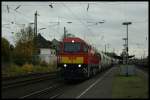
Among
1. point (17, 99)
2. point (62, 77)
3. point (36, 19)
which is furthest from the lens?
point (36, 19)

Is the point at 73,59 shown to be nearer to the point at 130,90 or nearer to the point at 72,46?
the point at 72,46

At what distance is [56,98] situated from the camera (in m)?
20.0

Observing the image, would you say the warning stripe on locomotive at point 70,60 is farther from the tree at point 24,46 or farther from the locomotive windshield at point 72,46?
the tree at point 24,46

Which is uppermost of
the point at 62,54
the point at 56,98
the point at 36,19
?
the point at 36,19

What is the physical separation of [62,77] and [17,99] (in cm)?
1323

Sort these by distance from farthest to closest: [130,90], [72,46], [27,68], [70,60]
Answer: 1. [27,68]
2. [72,46]
3. [70,60]
4. [130,90]

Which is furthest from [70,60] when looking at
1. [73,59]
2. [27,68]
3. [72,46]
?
[27,68]

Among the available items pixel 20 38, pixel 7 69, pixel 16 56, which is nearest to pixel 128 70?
pixel 7 69

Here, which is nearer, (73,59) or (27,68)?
(73,59)

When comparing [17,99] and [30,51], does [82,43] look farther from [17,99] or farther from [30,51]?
[30,51]

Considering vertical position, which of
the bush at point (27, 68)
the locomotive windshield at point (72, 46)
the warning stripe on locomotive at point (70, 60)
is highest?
the locomotive windshield at point (72, 46)

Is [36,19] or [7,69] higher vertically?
[36,19]

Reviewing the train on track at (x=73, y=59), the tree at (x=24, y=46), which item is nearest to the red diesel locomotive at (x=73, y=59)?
the train on track at (x=73, y=59)

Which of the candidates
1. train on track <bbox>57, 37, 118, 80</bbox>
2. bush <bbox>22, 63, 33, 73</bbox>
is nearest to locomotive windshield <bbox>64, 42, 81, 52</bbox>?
train on track <bbox>57, 37, 118, 80</bbox>
